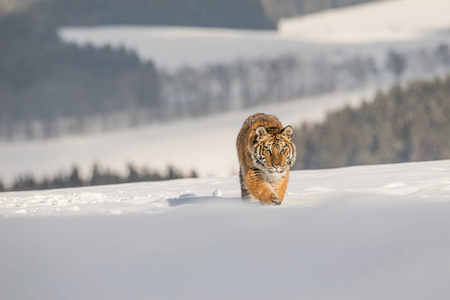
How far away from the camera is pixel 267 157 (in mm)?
8727

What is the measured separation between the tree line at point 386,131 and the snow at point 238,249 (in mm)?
29741

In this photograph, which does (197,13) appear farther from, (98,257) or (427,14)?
(98,257)

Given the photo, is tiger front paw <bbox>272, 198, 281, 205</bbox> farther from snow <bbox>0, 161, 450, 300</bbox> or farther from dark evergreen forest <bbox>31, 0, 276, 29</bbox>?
dark evergreen forest <bbox>31, 0, 276, 29</bbox>

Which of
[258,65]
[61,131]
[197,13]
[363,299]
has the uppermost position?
[197,13]

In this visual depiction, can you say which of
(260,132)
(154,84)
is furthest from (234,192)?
(154,84)

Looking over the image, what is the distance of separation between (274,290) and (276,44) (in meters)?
51.6

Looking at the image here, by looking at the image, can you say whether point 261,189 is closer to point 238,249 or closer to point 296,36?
point 238,249

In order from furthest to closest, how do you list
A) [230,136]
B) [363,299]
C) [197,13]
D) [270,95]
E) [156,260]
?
1. [197,13]
2. [270,95]
3. [230,136]
4. [156,260]
5. [363,299]

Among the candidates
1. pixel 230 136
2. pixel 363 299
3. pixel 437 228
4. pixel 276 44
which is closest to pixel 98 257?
pixel 363 299

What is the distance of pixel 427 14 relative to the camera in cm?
5597

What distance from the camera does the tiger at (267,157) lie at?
871 centimetres

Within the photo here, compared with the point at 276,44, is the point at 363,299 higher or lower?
lower

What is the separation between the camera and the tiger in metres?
8.71

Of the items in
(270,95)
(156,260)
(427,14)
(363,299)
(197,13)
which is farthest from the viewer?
(197,13)
